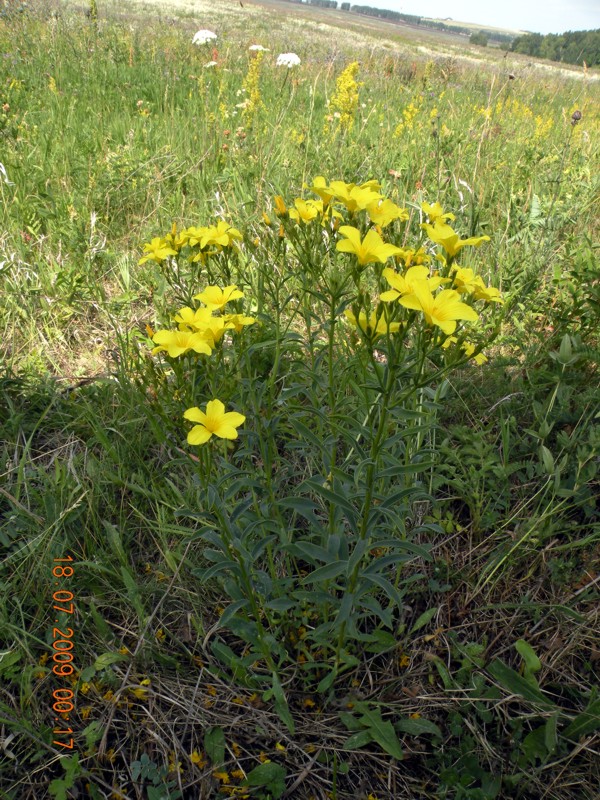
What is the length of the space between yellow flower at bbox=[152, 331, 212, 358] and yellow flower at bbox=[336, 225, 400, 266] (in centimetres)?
36

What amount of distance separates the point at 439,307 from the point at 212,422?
511 millimetres

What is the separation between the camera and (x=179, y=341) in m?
1.12

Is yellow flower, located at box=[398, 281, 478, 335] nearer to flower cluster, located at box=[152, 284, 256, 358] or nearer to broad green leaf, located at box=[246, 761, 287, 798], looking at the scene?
flower cluster, located at box=[152, 284, 256, 358]

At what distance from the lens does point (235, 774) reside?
4.13 feet

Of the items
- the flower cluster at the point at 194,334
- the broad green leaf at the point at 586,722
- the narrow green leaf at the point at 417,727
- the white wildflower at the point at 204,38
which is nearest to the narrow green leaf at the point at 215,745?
the narrow green leaf at the point at 417,727

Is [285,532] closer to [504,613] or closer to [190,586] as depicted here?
[190,586]

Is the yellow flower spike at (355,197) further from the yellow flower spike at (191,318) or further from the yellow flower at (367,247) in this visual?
the yellow flower spike at (191,318)

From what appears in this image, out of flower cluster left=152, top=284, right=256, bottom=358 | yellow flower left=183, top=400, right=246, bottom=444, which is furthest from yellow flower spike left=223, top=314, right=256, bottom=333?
yellow flower left=183, top=400, right=246, bottom=444

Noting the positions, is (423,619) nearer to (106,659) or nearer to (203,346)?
(106,659)

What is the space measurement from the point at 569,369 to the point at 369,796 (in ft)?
5.68

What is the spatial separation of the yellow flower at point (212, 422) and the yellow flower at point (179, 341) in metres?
0.12

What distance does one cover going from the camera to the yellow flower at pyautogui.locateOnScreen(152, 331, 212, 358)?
1089mm

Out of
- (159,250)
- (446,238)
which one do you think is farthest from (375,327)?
(159,250)

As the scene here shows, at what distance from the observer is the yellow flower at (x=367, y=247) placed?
3.68ft
